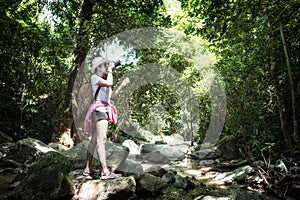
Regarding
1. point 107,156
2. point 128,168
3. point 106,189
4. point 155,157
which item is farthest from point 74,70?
point 106,189

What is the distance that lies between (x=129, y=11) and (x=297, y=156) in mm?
6191

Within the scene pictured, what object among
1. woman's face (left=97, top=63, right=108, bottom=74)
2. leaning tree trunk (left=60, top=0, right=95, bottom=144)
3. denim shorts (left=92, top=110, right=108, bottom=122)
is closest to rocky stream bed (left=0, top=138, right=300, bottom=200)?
denim shorts (left=92, top=110, right=108, bottom=122)

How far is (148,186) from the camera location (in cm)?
419

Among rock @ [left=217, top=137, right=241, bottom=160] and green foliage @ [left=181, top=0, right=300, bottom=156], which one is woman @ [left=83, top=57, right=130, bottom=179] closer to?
green foliage @ [left=181, top=0, right=300, bottom=156]

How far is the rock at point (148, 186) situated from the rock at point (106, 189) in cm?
47

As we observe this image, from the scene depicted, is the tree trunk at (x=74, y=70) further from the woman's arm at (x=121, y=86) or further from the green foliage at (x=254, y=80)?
the woman's arm at (x=121, y=86)

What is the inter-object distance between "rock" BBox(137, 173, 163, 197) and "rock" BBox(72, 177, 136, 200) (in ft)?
1.55

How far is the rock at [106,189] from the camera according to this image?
11.2 ft

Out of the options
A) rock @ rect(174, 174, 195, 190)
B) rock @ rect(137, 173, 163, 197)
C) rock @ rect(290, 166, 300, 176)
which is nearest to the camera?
rock @ rect(137, 173, 163, 197)

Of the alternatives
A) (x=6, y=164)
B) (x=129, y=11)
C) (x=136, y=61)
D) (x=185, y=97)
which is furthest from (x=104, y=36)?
(x=185, y=97)

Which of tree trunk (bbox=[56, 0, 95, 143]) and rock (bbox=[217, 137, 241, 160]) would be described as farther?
rock (bbox=[217, 137, 241, 160])

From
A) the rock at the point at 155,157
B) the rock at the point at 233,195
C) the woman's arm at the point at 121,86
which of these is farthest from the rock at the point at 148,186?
the rock at the point at 155,157

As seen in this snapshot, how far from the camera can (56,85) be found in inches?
421

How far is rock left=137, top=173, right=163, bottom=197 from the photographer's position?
410 cm
